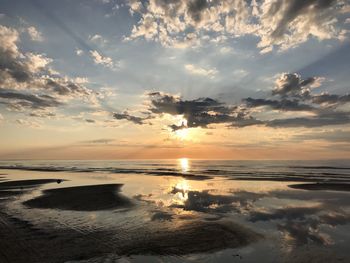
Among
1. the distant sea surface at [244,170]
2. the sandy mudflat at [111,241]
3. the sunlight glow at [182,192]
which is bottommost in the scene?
the sandy mudflat at [111,241]

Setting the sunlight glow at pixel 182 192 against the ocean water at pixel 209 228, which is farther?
the sunlight glow at pixel 182 192

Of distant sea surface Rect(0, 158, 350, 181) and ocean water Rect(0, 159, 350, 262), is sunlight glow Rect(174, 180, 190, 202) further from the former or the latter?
distant sea surface Rect(0, 158, 350, 181)

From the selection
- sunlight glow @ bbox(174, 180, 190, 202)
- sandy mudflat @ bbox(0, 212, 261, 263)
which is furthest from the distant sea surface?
sandy mudflat @ bbox(0, 212, 261, 263)

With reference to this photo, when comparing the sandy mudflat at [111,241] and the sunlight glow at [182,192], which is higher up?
the sunlight glow at [182,192]

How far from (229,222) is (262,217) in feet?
9.97

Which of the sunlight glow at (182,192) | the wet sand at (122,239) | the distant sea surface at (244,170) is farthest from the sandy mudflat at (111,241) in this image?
the distant sea surface at (244,170)

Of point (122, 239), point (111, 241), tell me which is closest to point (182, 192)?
point (122, 239)

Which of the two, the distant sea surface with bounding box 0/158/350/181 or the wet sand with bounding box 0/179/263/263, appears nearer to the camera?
the wet sand with bounding box 0/179/263/263

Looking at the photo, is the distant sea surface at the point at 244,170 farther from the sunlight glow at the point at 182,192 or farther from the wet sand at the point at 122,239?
the wet sand at the point at 122,239

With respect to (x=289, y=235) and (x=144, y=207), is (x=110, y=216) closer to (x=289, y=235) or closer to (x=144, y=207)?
(x=144, y=207)

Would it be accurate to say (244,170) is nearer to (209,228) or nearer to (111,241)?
(209,228)

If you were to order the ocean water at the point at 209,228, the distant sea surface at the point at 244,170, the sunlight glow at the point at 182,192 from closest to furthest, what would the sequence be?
the ocean water at the point at 209,228, the sunlight glow at the point at 182,192, the distant sea surface at the point at 244,170

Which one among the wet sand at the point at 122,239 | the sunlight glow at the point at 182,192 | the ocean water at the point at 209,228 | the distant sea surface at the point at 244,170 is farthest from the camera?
the distant sea surface at the point at 244,170

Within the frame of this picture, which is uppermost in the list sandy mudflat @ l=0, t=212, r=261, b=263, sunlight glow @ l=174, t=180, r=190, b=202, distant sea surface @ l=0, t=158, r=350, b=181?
distant sea surface @ l=0, t=158, r=350, b=181
